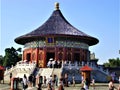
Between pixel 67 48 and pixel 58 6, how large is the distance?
27.4ft

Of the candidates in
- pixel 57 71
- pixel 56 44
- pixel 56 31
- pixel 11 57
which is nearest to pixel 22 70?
pixel 57 71

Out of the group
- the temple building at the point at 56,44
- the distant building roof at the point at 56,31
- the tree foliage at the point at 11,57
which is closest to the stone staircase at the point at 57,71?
the temple building at the point at 56,44

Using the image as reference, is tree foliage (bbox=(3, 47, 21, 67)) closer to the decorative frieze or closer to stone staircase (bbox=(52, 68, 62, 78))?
the decorative frieze

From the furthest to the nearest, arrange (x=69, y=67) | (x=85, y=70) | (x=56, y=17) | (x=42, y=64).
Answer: (x=56, y=17), (x=42, y=64), (x=69, y=67), (x=85, y=70)

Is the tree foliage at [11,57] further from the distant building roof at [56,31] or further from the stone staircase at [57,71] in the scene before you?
the stone staircase at [57,71]

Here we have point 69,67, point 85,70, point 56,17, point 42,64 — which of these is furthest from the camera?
point 56,17

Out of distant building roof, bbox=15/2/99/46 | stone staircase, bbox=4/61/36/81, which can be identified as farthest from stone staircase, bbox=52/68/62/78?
distant building roof, bbox=15/2/99/46

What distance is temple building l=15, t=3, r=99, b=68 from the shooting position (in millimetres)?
47156

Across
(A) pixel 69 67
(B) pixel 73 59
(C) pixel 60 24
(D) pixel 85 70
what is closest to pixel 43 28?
(C) pixel 60 24

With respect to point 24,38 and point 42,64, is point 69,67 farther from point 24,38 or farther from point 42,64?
point 24,38

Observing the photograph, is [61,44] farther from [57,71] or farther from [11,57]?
[11,57]

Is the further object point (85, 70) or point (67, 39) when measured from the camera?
point (67, 39)

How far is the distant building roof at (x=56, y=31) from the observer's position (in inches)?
1858

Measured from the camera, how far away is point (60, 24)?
49938 millimetres
